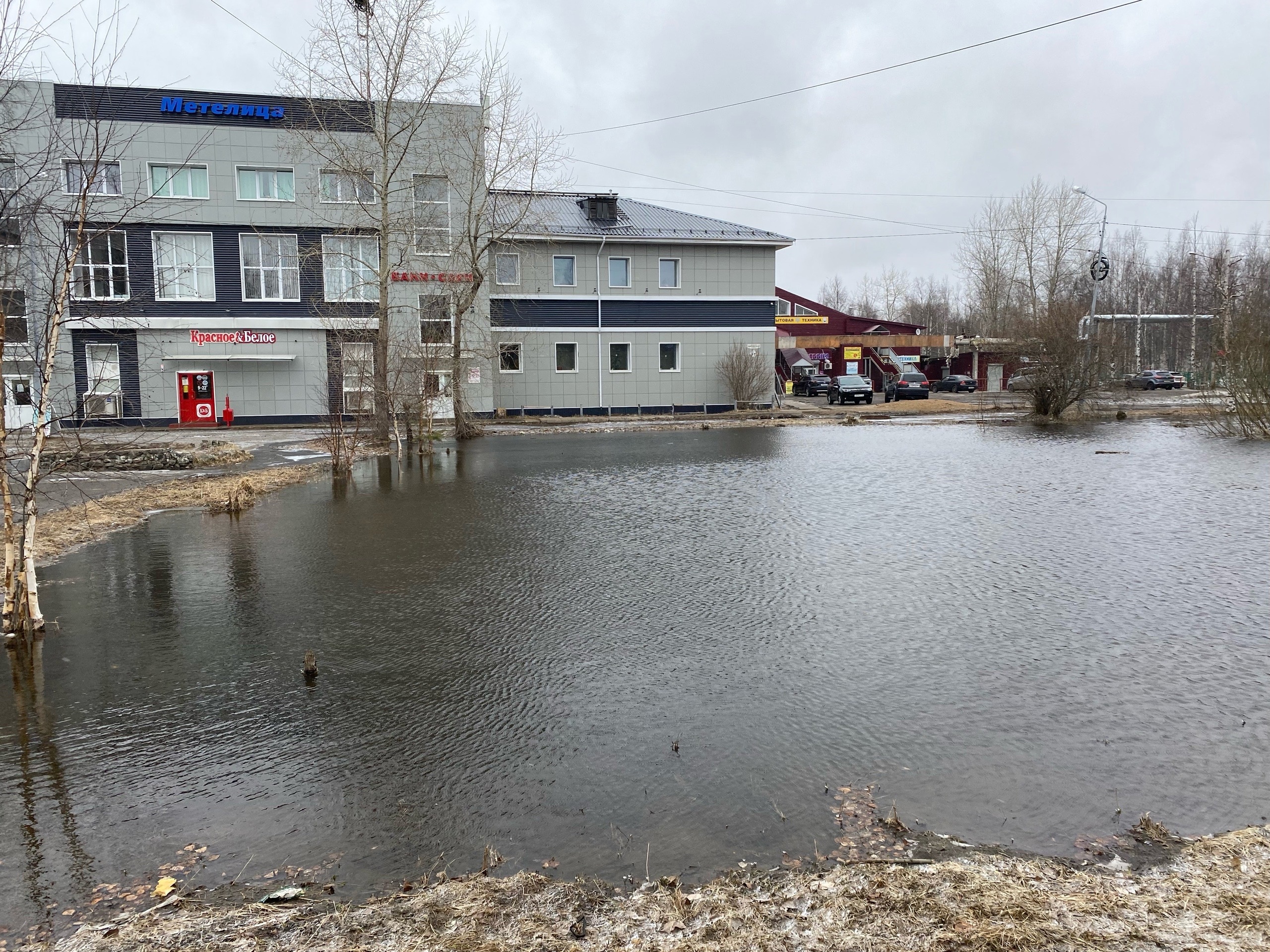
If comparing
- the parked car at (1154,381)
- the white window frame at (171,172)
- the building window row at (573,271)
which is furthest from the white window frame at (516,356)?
the parked car at (1154,381)

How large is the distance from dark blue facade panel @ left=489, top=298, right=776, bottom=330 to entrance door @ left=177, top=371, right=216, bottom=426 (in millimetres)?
11502

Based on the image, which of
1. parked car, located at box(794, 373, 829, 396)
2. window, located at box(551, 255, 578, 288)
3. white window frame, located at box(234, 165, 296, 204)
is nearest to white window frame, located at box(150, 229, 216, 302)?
white window frame, located at box(234, 165, 296, 204)

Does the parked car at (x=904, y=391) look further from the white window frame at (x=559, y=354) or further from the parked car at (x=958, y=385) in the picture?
the white window frame at (x=559, y=354)

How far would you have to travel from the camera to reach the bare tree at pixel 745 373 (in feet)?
131

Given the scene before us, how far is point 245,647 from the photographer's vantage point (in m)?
6.97

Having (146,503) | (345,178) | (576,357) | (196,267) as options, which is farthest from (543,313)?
(146,503)

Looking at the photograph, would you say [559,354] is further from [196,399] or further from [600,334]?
[196,399]

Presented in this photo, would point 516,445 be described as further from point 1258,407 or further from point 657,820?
point 657,820

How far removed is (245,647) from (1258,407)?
26.2 meters

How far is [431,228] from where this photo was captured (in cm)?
3272

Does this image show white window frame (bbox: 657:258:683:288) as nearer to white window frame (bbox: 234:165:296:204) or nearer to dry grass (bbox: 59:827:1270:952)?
white window frame (bbox: 234:165:296:204)

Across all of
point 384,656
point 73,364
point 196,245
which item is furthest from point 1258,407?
point 73,364

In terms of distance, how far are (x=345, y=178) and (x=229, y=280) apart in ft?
20.6

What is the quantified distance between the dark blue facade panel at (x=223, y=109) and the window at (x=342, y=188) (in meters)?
1.85
